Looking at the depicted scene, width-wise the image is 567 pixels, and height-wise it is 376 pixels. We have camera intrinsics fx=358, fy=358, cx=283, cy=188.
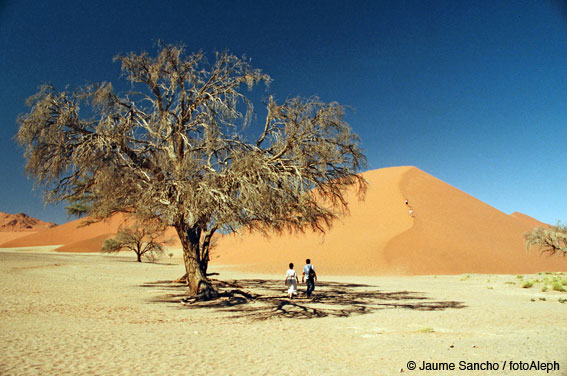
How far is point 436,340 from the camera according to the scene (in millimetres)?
7031

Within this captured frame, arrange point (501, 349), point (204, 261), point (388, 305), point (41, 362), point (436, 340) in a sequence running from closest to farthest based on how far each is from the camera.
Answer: point (41, 362), point (501, 349), point (436, 340), point (388, 305), point (204, 261)

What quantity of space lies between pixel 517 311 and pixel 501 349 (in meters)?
6.04

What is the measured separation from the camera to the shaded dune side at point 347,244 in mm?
33369

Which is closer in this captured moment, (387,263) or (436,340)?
(436,340)

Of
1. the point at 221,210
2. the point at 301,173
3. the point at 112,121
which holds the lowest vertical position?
the point at 221,210

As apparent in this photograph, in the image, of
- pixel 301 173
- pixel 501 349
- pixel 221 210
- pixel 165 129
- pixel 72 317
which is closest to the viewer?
pixel 501 349

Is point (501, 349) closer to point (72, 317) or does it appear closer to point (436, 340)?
point (436, 340)

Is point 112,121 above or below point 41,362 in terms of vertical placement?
above

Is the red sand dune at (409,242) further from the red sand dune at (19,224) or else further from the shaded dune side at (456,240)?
the red sand dune at (19,224)

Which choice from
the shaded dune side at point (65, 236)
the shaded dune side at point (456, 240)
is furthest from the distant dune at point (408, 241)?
the shaded dune side at point (65, 236)

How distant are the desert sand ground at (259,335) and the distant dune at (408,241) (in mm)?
19184

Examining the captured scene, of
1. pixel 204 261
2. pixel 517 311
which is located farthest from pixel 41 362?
pixel 517 311

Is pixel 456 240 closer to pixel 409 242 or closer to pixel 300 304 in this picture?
pixel 409 242

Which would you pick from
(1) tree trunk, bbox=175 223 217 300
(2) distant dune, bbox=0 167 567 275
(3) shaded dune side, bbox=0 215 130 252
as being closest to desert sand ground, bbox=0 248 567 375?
(1) tree trunk, bbox=175 223 217 300
